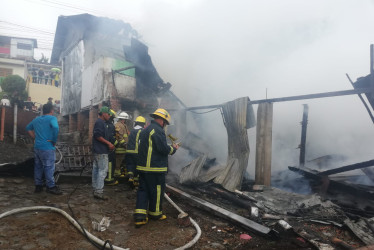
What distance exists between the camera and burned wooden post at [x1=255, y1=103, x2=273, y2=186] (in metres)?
6.33

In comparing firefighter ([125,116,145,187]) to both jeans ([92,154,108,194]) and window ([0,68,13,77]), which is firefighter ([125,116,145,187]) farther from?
window ([0,68,13,77])

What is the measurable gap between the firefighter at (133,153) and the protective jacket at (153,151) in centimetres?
192

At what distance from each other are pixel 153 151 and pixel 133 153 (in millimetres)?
2361

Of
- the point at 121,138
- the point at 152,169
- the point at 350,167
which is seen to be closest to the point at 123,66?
the point at 121,138

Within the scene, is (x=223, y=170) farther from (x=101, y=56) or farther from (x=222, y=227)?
(x=101, y=56)

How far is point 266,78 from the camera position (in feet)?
35.9

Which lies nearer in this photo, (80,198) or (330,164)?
(80,198)

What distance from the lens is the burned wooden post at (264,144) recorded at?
6332 millimetres

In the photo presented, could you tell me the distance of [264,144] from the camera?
6.43 meters

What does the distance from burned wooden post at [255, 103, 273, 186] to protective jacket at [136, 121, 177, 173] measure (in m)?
3.26

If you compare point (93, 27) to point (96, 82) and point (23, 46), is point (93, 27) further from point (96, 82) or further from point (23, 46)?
point (23, 46)

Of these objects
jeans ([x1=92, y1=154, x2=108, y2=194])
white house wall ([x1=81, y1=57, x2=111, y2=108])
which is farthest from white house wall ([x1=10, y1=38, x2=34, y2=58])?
jeans ([x1=92, y1=154, x2=108, y2=194])

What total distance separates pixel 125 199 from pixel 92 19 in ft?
29.6

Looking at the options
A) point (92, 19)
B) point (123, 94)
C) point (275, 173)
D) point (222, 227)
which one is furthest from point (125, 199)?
point (92, 19)
